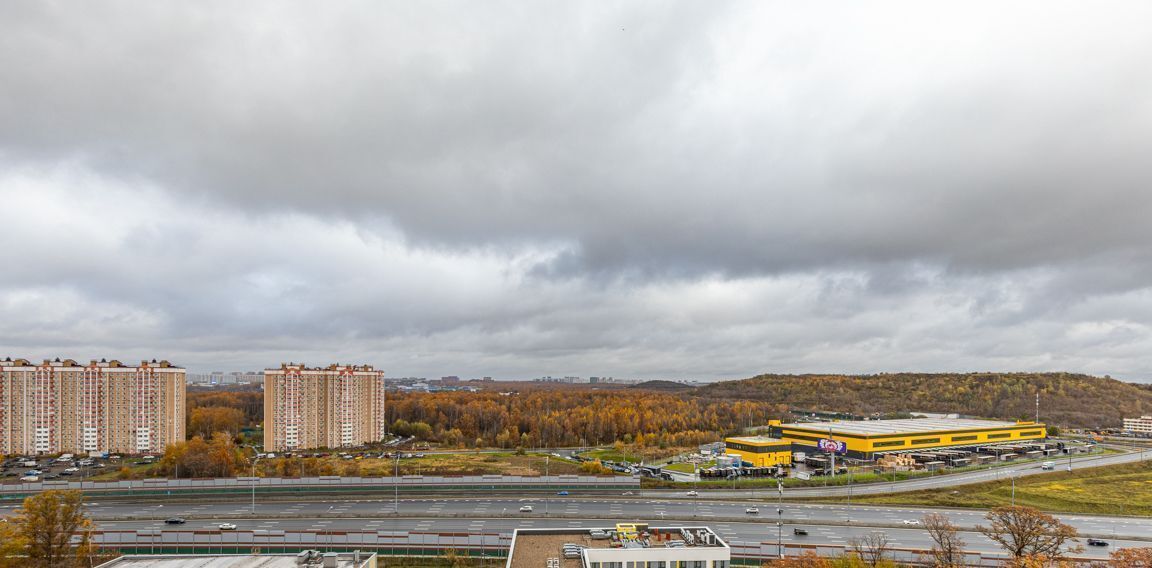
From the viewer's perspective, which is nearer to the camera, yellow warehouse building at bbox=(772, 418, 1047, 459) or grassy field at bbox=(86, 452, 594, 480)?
grassy field at bbox=(86, 452, 594, 480)

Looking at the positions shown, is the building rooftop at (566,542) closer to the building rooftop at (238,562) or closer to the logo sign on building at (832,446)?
the building rooftop at (238,562)

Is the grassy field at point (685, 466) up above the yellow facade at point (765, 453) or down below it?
below

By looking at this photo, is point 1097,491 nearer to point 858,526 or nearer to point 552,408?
point 858,526

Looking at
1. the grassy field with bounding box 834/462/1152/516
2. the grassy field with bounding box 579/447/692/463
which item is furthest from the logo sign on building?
the grassy field with bounding box 579/447/692/463

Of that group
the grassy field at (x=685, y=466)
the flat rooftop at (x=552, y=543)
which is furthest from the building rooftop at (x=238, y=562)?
the grassy field at (x=685, y=466)

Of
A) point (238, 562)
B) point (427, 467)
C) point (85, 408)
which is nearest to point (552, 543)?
point (238, 562)

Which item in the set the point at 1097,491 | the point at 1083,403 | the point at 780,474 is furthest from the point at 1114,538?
the point at 1083,403

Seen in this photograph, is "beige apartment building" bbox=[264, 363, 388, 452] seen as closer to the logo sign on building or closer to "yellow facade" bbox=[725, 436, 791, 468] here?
"yellow facade" bbox=[725, 436, 791, 468]
